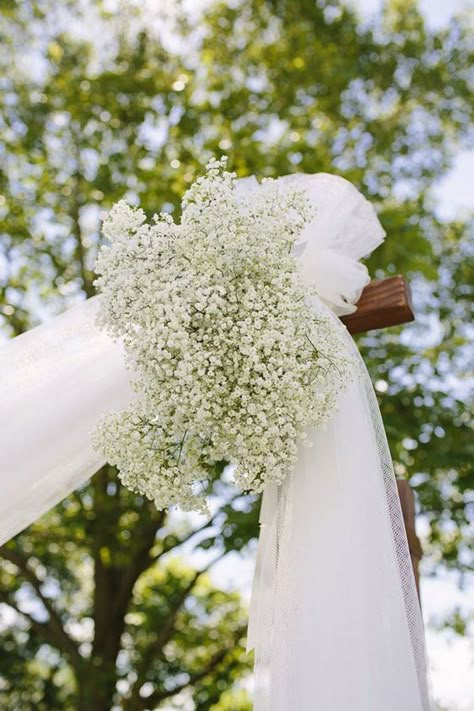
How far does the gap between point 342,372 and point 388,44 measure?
26.2 feet

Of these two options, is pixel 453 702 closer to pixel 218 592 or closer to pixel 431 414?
pixel 431 414

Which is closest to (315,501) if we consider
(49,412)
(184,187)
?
(49,412)

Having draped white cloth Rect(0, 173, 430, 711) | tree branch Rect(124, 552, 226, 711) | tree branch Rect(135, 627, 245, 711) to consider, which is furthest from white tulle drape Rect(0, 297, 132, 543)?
tree branch Rect(135, 627, 245, 711)

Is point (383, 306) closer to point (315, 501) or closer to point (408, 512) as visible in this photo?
point (408, 512)

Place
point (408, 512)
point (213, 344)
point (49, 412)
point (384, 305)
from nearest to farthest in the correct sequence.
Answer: point (213, 344) < point (49, 412) < point (384, 305) < point (408, 512)

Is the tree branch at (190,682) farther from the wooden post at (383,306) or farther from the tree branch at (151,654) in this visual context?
the wooden post at (383,306)

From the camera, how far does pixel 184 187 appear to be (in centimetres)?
641

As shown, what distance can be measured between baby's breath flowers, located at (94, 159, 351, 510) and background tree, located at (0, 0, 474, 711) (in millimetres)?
3315

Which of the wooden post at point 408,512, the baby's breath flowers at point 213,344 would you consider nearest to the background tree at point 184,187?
the wooden post at point 408,512

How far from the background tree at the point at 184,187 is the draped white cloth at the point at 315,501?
285cm

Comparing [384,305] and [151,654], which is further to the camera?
[151,654]

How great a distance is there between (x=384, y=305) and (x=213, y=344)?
43.3 inches

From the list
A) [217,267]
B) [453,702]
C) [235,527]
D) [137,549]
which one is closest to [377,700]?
[217,267]

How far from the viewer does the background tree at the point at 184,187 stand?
20.9 feet
